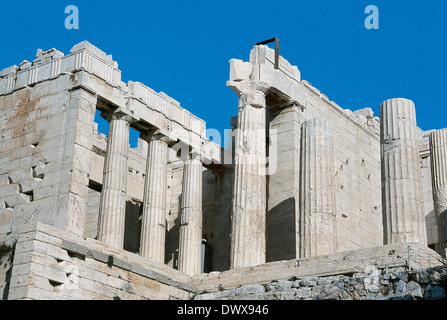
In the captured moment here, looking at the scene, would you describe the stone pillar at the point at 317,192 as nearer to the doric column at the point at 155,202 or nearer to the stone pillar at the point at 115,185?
the stone pillar at the point at 115,185

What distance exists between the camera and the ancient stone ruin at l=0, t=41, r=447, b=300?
27359 millimetres

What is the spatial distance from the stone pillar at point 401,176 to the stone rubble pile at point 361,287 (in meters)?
3.21

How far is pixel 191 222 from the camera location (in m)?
39.3

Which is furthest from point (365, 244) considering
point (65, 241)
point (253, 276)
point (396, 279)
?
point (65, 241)

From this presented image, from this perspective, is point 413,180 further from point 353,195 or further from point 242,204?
point 353,195

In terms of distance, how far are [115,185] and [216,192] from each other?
8427 mm

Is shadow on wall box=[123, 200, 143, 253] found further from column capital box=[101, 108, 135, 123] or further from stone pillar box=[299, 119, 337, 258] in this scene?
stone pillar box=[299, 119, 337, 258]

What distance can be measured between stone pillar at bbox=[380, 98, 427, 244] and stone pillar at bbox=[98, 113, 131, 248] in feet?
34.4

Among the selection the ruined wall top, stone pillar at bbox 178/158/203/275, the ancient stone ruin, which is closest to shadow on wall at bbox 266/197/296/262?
the ancient stone ruin

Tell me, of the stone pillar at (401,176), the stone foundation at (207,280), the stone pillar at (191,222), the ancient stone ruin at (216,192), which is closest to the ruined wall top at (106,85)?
the ancient stone ruin at (216,192)

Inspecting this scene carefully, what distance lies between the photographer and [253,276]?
30.2 metres

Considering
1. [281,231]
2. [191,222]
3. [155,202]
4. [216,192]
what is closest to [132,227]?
[216,192]
